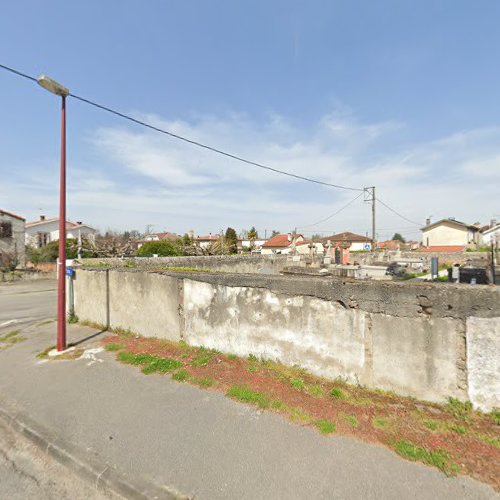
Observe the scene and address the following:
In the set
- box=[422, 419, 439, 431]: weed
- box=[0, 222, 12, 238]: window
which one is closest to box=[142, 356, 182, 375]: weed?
box=[422, 419, 439, 431]: weed

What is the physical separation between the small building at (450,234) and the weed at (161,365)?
182ft

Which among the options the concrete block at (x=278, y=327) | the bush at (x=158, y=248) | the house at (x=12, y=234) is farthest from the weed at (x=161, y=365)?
the house at (x=12, y=234)

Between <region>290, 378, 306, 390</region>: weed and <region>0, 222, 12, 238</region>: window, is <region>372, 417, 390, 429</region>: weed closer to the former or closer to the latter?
<region>290, 378, 306, 390</region>: weed

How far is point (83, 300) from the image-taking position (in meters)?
8.38

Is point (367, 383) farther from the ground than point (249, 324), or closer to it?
closer to it

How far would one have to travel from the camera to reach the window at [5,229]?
28984 millimetres

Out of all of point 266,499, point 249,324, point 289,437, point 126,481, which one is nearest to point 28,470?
point 126,481

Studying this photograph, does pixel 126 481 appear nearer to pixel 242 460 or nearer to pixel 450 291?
pixel 242 460

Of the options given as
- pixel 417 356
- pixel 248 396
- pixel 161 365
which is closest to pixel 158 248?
pixel 161 365

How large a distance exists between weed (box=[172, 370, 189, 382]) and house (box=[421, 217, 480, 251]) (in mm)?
55331

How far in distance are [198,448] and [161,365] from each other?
2.36 m

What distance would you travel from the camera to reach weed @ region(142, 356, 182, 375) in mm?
5105

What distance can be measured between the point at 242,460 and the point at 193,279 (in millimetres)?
3658

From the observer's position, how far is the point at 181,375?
15.8ft
